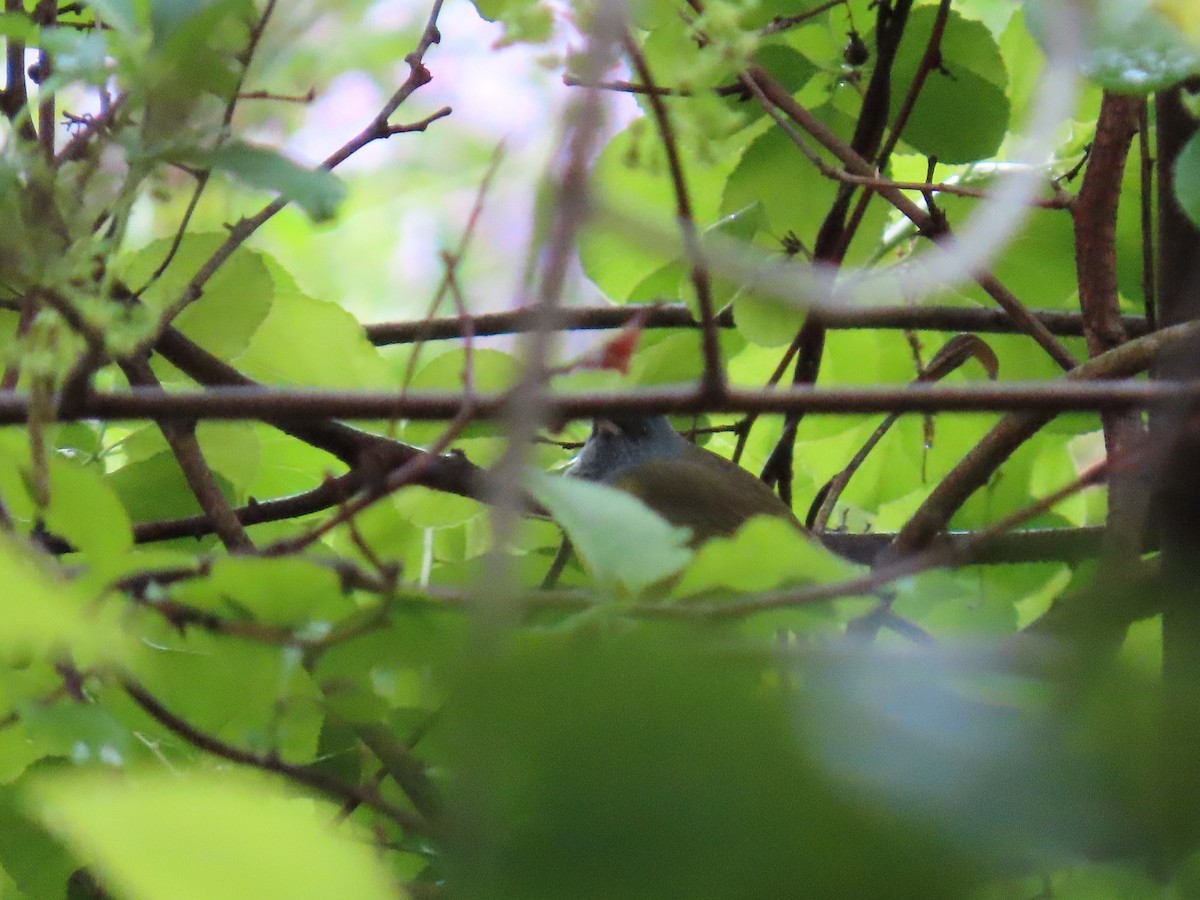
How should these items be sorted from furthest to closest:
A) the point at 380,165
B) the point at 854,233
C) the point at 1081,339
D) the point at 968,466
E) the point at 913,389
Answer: the point at 380,165
the point at 1081,339
the point at 854,233
the point at 968,466
the point at 913,389

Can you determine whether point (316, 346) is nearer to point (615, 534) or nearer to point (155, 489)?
point (155, 489)

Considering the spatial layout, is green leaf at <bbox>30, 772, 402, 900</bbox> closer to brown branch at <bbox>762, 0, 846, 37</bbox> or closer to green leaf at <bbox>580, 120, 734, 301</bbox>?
green leaf at <bbox>580, 120, 734, 301</bbox>

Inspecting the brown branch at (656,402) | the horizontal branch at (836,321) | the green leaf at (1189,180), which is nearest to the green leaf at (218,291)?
the horizontal branch at (836,321)

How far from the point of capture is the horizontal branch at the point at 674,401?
0.48 metres

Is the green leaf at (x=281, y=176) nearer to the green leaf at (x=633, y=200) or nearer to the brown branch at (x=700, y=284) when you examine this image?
the brown branch at (x=700, y=284)

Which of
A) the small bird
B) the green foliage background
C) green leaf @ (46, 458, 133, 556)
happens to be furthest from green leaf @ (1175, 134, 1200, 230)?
the small bird

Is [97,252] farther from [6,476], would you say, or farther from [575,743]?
[575,743]

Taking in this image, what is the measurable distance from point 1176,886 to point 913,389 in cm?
27

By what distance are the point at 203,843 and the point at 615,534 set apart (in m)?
0.23

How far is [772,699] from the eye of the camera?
0.77 ft

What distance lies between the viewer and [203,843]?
0.80ft

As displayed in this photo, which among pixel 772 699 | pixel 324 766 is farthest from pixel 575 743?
pixel 324 766

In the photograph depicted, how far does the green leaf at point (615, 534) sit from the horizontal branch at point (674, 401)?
0.04 meters

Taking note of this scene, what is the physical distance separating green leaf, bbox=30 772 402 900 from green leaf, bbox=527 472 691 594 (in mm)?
190
